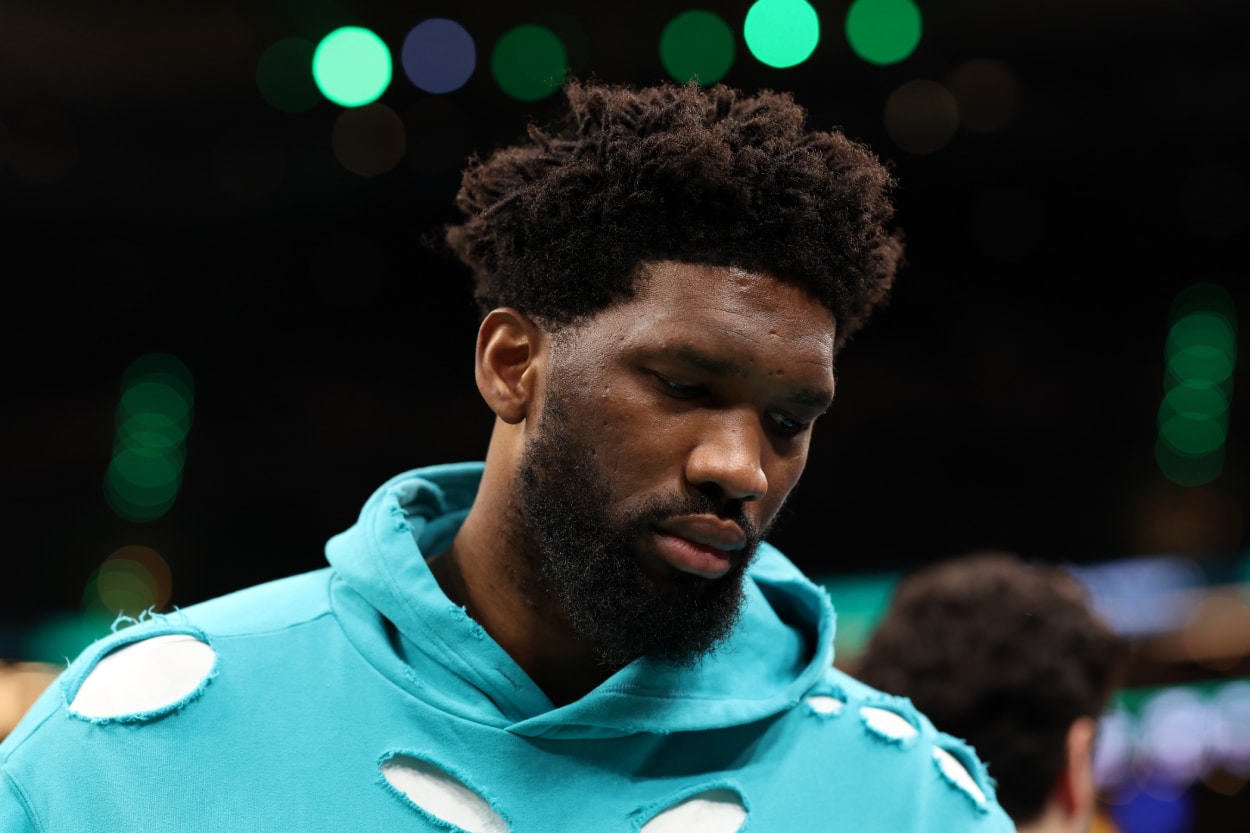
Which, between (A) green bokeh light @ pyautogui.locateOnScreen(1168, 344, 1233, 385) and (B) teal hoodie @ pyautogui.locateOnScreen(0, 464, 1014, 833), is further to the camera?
(A) green bokeh light @ pyautogui.locateOnScreen(1168, 344, 1233, 385)

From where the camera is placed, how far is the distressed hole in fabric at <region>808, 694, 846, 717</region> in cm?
155

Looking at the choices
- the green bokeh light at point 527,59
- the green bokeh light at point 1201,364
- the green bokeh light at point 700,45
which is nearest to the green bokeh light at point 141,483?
the green bokeh light at point 527,59

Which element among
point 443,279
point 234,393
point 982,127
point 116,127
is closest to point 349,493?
point 234,393

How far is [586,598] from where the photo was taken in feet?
4.46

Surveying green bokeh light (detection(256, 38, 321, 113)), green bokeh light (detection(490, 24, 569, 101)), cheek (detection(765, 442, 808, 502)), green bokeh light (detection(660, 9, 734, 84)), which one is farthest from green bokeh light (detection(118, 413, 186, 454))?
cheek (detection(765, 442, 808, 502))

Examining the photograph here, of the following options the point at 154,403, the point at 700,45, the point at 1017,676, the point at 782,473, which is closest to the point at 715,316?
the point at 782,473

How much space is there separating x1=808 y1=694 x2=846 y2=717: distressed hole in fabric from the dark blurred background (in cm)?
232

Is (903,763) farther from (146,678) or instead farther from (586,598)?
(146,678)

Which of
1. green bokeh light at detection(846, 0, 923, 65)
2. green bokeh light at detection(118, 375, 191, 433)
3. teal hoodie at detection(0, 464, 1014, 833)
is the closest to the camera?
teal hoodie at detection(0, 464, 1014, 833)

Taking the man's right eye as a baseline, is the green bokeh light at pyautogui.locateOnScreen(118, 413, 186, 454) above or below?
below

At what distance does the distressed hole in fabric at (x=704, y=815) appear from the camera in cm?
139

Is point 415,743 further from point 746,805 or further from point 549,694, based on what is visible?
point 746,805

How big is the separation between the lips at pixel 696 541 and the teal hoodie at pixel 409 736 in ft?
0.50

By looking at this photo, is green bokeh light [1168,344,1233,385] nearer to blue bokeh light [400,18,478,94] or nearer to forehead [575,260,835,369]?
blue bokeh light [400,18,478,94]
